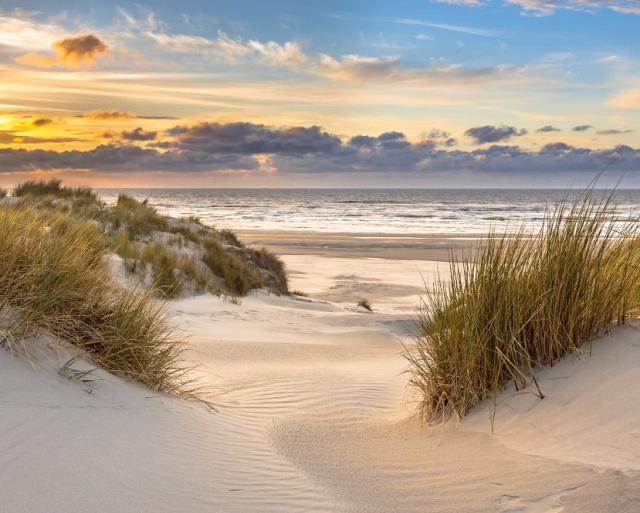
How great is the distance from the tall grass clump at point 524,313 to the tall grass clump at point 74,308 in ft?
7.29

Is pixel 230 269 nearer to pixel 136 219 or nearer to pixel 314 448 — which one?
pixel 136 219

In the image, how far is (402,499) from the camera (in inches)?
137

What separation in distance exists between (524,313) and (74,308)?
133 inches

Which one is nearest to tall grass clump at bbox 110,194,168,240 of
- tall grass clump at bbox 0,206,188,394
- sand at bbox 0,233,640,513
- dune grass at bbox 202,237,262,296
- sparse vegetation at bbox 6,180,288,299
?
sparse vegetation at bbox 6,180,288,299

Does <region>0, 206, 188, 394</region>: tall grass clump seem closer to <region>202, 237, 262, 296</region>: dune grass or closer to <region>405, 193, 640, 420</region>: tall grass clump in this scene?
<region>405, 193, 640, 420</region>: tall grass clump

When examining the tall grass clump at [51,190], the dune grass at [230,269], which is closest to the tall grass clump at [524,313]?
the dune grass at [230,269]

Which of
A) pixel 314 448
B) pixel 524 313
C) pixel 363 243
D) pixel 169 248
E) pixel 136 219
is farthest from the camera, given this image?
pixel 363 243

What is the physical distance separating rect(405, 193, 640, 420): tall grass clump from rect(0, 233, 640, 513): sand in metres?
0.16

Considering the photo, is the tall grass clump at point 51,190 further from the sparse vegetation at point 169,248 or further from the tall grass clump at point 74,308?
the tall grass clump at point 74,308

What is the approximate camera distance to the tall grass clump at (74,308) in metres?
4.70

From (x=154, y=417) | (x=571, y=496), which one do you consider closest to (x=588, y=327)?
(x=571, y=496)

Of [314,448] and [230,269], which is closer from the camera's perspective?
[314,448]

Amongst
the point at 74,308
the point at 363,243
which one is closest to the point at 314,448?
the point at 74,308

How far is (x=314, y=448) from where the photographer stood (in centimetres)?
456
